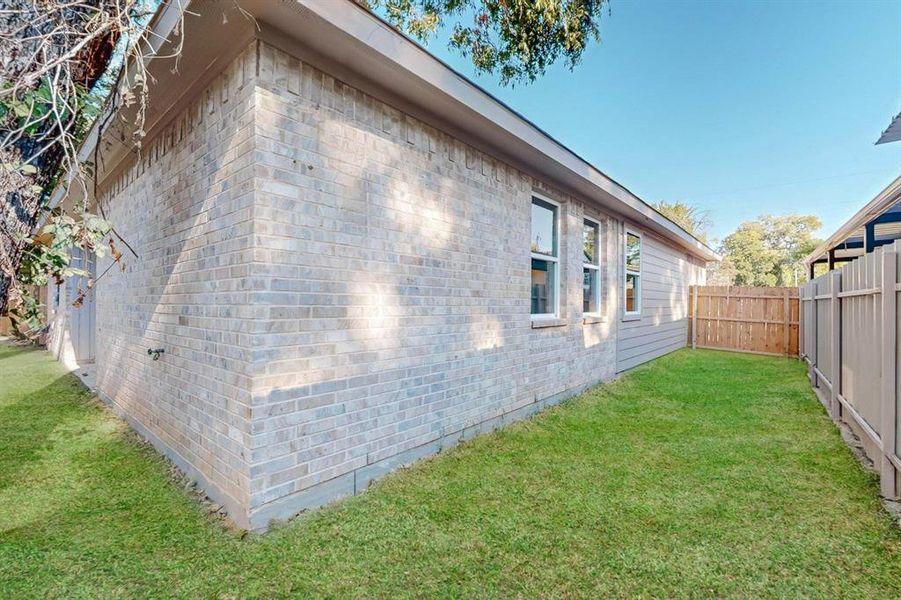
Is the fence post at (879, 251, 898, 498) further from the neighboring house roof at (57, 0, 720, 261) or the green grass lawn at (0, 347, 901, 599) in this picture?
the neighboring house roof at (57, 0, 720, 261)

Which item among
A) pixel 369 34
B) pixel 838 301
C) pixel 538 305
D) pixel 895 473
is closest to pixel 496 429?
pixel 538 305

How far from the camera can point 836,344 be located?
16.0 feet

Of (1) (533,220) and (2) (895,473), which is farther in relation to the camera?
(1) (533,220)

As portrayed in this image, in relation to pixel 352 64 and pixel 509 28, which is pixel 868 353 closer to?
pixel 352 64

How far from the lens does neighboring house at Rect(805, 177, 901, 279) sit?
6191mm

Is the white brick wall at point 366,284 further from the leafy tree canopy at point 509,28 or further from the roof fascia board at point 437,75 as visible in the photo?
the leafy tree canopy at point 509,28

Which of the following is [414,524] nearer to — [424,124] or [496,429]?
[496,429]

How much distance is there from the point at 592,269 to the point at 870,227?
6.11 metres

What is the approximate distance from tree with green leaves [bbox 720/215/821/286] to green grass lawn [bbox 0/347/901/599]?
102 ft

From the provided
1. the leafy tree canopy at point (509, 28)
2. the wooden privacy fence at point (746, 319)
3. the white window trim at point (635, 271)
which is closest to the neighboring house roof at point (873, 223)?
the wooden privacy fence at point (746, 319)

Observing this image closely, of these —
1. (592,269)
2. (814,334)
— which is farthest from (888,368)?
(814,334)

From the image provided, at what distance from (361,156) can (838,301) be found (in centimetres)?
551

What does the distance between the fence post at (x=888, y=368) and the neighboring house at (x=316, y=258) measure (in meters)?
3.07

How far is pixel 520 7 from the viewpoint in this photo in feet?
20.0
